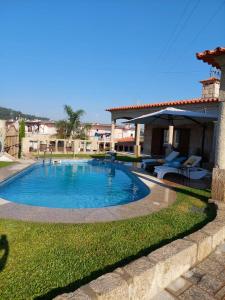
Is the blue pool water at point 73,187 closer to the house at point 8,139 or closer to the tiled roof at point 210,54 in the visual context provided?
the house at point 8,139

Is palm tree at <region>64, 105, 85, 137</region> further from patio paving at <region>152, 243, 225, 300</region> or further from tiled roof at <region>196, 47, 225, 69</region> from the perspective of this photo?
patio paving at <region>152, 243, 225, 300</region>

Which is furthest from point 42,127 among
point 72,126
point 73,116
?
point 73,116

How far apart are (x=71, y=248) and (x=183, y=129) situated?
18.6 metres

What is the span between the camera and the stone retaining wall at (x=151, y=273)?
2645 millimetres

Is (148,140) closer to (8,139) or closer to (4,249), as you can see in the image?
(8,139)

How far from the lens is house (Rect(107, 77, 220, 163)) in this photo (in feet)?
56.0

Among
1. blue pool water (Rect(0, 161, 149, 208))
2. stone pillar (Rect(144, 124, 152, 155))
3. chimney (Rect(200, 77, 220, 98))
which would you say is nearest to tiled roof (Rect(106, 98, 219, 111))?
Answer: stone pillar (Rect(144, 124, 152, 155))

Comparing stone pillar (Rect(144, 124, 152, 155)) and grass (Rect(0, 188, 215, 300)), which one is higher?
stone pillar (Rect(144, 124, 152, 155))

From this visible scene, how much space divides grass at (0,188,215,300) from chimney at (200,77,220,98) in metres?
20.2

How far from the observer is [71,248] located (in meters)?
4.16

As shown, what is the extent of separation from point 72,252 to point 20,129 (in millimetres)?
16797

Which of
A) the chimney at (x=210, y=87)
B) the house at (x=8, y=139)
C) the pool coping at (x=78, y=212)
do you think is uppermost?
the chimney at (x=210, y=87)

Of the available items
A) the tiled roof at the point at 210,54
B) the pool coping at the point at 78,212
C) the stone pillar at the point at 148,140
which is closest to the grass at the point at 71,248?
the pool coping at the point at 78,212

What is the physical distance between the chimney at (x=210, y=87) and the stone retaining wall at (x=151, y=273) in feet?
72.4
